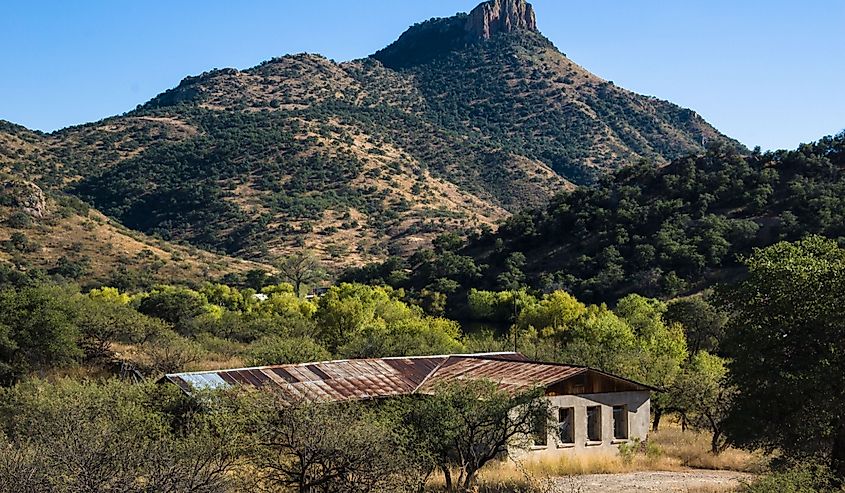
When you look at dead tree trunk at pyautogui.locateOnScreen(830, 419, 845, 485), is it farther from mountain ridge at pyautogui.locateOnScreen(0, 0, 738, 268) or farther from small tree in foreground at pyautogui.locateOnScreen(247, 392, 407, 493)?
mountain ridge at pyautogui.locateOnScreen(0, 0, 738, 268)

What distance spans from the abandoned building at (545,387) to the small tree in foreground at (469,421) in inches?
101

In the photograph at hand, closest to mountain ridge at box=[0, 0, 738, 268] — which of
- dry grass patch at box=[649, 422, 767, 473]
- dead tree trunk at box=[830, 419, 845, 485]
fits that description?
dry grass patch at box=[649, 422, 767, 473]

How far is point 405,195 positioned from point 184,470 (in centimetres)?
11027

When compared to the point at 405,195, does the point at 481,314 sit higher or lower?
lower

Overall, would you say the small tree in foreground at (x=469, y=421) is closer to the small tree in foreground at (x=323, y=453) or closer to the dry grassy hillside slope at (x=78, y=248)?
the small tree in foreground at (x=323, y=453)

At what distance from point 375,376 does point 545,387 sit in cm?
677

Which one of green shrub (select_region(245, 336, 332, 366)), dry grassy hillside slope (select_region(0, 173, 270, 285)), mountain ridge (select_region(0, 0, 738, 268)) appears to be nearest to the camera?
green shrub (select_region(245, 336, 332, 366))

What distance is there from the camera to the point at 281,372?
30.5 meters

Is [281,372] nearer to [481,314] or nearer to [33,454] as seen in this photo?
[33,454]

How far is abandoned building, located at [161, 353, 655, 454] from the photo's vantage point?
2895 centimetres

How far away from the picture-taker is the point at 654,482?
25875 millimetres

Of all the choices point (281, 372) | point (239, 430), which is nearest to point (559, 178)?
point (281, 372)

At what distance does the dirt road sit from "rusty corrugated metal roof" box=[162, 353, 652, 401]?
11.0 feet

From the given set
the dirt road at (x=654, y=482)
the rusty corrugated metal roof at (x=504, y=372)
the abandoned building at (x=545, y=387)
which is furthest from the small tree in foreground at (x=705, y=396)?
the rusty corrugated metal roof at (x=504, y=372)
